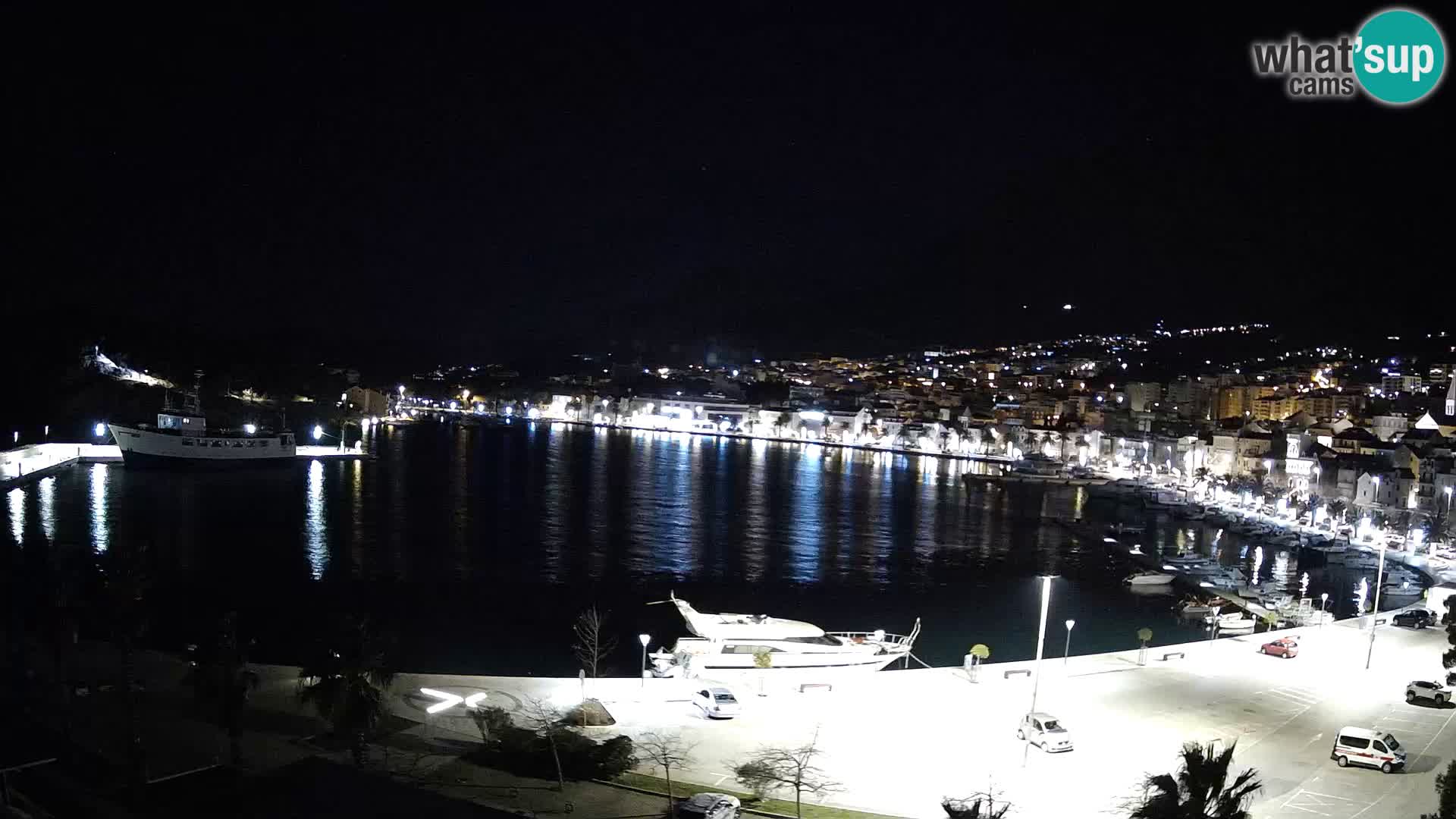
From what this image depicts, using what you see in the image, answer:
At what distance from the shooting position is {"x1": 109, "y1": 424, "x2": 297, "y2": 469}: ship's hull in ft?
130

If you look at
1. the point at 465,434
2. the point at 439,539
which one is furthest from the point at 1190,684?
the point at 465,434

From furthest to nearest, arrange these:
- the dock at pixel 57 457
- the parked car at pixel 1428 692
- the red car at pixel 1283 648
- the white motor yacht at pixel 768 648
Answer: the dock at pixel 57 457
the white motor yacht at pixel 768 648
the red car at pixel 1283 648
the parked car at pixel 1428 692

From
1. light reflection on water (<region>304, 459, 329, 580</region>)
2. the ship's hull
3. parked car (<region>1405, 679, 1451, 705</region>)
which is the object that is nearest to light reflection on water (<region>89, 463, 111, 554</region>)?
the ship's hull

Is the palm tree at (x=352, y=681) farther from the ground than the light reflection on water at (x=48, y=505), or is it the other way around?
the palm tree at (x=352, y=681)

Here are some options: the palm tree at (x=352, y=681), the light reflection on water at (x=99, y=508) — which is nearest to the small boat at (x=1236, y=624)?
the palm tree at (x=352, y=681)

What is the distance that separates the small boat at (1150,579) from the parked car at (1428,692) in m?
14.3

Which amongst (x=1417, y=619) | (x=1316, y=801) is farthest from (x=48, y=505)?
(x=1417, y=619)

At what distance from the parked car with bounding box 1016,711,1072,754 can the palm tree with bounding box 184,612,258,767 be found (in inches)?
267

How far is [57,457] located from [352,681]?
116 feet

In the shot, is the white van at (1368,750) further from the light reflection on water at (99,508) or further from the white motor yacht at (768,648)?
the light reflection on water at (99,508)

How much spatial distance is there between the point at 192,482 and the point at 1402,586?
125 ft

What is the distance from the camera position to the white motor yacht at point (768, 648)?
568 inches

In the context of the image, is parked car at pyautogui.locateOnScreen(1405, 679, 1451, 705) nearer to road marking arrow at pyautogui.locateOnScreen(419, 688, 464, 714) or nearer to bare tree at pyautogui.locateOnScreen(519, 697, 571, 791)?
bare tree at pyautogui.locateOnScreen(519, 697, 571, 791)

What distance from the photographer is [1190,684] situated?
39.6 feet
